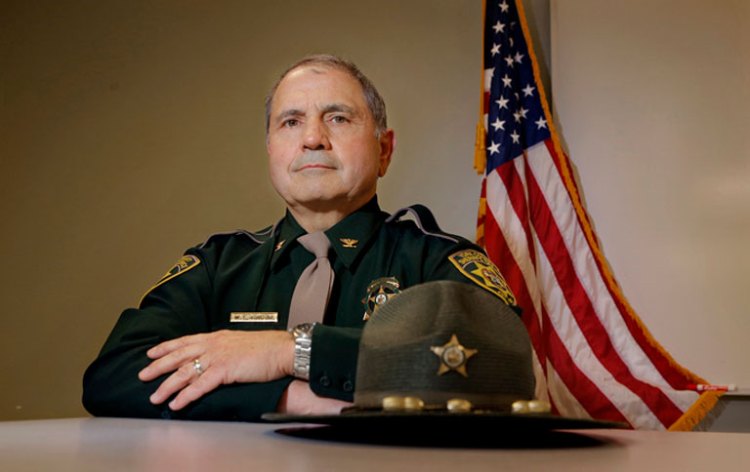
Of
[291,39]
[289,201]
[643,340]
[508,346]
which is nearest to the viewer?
[508,346]

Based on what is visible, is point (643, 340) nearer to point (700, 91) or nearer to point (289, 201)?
point (700, 91)

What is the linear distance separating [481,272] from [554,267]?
1.08 meters

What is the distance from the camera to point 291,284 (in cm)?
162

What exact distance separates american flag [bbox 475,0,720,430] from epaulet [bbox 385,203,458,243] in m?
0.81

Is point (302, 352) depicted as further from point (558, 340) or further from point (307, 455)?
point (558, 340)

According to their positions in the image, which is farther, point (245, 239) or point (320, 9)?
point (320, 9)

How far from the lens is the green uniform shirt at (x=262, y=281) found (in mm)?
1363

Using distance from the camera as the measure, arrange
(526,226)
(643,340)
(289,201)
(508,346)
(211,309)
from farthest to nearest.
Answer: (526,226)
(643,340)
(289,201)
(211,309)
(508,346)

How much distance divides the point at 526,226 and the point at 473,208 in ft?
0.79

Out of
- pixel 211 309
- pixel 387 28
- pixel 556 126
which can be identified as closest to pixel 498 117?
pixel 556 126

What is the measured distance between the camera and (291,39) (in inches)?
116

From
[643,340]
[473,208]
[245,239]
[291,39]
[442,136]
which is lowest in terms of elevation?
[643,340]


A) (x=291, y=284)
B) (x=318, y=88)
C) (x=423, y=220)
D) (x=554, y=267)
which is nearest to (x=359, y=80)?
(x=318, y=88)

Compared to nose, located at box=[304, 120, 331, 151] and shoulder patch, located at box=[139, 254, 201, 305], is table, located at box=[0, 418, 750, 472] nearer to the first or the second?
shoulder patch, located at box=[139, 254, 201, 305]
